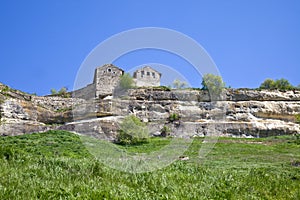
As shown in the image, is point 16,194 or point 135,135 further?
point 135,135

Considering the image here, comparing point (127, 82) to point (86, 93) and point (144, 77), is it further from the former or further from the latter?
point (86, 93)

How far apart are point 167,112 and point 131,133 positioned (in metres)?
8.05

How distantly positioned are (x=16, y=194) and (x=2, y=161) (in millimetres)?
3558

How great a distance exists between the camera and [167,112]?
35.8m

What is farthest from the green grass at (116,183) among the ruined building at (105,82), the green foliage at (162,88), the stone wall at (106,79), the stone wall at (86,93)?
the stone wall at (106,79)

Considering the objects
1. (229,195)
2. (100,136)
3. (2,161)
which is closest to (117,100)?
(100,136)

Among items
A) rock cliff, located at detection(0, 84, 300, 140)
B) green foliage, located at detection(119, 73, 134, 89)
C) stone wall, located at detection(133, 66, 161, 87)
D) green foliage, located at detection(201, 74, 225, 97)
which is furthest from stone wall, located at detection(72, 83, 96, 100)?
green foliage, located at detection(201, 74, 225, 97)

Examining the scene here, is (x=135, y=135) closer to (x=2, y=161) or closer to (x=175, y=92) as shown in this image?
(x=175, y=92)

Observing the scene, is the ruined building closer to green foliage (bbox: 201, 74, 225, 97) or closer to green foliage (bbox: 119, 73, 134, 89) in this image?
green foliage (bbox: 119, 73, 134, 89)

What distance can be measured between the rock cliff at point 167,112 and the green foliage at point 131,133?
941 mm

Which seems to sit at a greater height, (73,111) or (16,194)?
(73,111)

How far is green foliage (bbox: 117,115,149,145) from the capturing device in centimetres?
2740

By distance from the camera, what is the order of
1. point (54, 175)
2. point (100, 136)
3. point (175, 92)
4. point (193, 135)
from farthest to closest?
point (175, 92) < point (193, 135) < point (100, 136) < point (54, 175)

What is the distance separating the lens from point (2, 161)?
9156 millimetres
